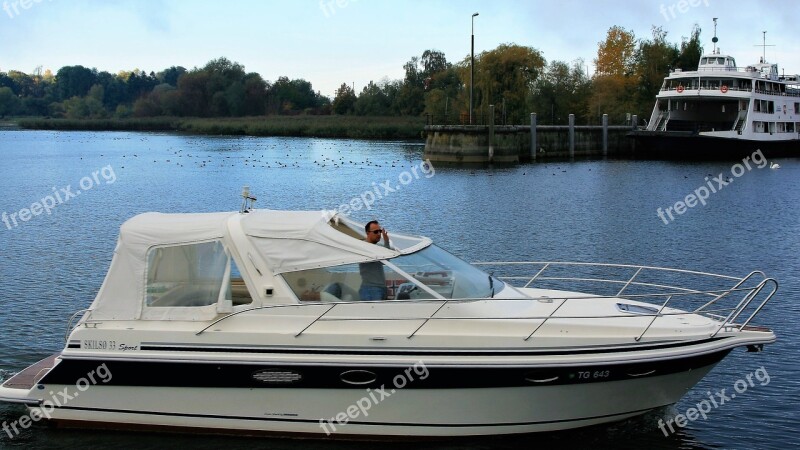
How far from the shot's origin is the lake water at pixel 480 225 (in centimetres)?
1110

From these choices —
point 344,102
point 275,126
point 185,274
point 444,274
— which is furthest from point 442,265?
point 344,102

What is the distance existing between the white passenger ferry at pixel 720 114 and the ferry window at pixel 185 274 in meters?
59.1

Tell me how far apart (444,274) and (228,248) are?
2595mm

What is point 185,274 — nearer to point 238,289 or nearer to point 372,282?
point 238,289

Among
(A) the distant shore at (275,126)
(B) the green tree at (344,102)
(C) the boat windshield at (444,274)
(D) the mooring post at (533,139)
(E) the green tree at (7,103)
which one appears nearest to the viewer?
(C) the boat windshield at (444,274)

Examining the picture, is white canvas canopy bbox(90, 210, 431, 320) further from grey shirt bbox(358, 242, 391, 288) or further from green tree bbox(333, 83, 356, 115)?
green tree bbox(333, 83, 356, 115)

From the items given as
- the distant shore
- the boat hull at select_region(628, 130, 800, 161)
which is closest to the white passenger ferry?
the boat hull at select_region(628, 130, 800, 161)

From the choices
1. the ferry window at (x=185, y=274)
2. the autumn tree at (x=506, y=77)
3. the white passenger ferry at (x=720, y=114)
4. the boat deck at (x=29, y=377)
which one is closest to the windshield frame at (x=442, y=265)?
the ferry window at (x=185, y=274)

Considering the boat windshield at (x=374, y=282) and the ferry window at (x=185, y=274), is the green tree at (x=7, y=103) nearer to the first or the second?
the ferry window at (x=185, y=274)

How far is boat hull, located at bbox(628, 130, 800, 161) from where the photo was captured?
64188 millimetres

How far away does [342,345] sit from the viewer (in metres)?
9.59

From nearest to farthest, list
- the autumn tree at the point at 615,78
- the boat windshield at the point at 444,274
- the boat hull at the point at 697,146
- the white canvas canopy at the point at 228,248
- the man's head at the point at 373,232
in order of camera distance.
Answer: the white canvas canopy at the point at 228,248, the boat windshield at the point at 444,274, the man's head at the point at 373,232, the boat hull at the point at 697,146, the autumn tree at the point at 615,78

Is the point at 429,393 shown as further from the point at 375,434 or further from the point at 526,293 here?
the point at 526,293

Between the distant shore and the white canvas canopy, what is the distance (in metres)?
90.1
